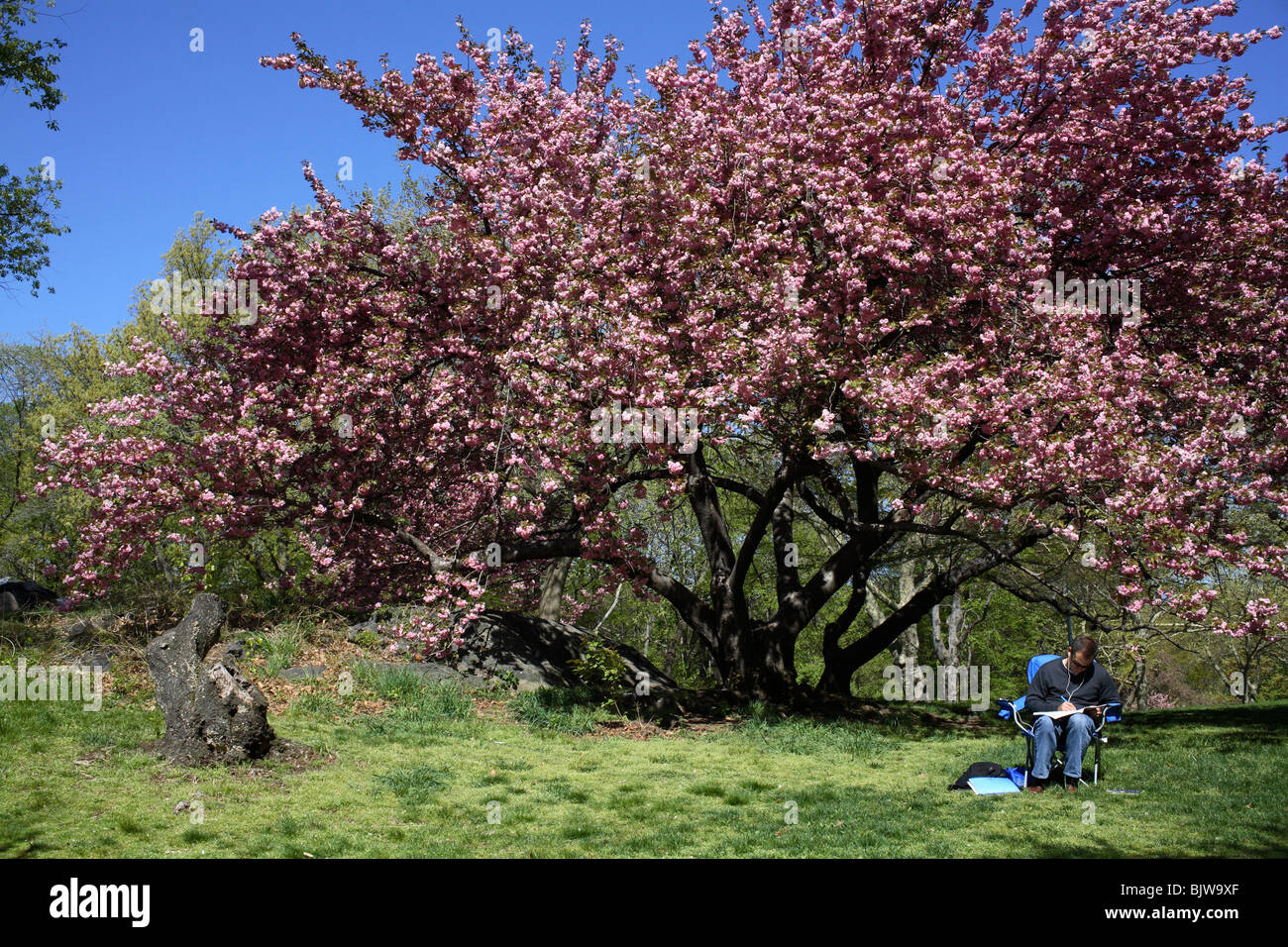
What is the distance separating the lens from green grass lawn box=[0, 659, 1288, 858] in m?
6.40

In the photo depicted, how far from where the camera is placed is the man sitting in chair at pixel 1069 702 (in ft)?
26.8

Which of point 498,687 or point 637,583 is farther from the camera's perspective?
point 637,583

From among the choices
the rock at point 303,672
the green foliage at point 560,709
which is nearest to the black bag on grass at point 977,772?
the green foliage at point 560,709

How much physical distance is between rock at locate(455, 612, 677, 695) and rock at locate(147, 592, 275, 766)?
4576mm

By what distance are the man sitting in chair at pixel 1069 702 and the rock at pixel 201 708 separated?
708 cm

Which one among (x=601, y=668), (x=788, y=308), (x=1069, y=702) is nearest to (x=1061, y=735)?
(x=1069, y=702)

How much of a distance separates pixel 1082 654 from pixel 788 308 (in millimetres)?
4900

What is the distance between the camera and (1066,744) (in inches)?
325

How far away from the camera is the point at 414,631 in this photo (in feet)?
39.3

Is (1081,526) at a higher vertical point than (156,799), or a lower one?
higher
